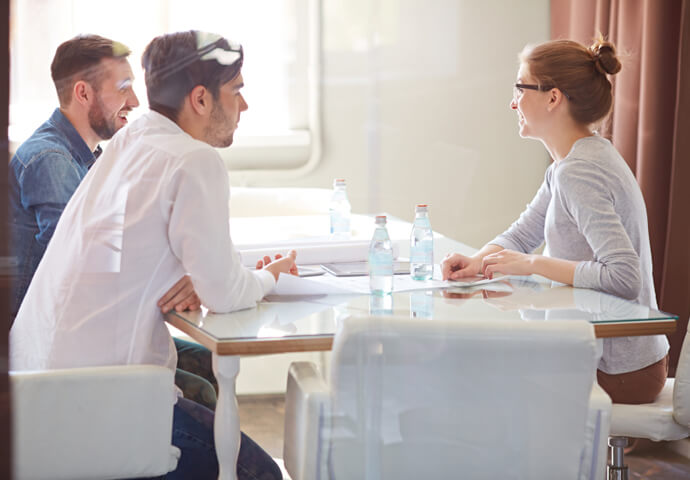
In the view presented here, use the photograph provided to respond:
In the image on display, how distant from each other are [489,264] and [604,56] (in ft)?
1.47

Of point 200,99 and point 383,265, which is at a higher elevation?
point 200,99

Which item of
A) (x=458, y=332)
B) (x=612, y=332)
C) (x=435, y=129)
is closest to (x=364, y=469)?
(x=458, y=332)

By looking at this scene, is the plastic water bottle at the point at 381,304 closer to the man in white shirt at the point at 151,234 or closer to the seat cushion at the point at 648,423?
the man in white shirt at the point at 151,234

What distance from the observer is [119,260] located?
1.32 meters

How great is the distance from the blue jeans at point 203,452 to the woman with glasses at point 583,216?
1.64 ft

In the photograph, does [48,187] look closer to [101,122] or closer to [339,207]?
[101,122]

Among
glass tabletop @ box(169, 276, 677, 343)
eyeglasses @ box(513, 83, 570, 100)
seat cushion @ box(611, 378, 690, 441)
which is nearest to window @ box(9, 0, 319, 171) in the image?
glass tabletop @ box(169, 276, 677, 343)

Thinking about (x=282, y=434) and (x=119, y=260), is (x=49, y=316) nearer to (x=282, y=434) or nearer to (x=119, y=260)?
(x=119, y=260)

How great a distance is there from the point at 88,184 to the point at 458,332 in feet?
2.26

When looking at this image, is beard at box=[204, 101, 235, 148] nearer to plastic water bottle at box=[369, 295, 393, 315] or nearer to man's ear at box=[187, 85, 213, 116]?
man's ear at box=[187, 85, 213, 116]

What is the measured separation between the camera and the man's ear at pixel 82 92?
130 centimetres

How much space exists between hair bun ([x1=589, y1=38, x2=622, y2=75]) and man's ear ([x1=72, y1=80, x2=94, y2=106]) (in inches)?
35.5

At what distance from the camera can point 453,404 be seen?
3.66 feet

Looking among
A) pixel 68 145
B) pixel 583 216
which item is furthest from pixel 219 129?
pixel 583 216
